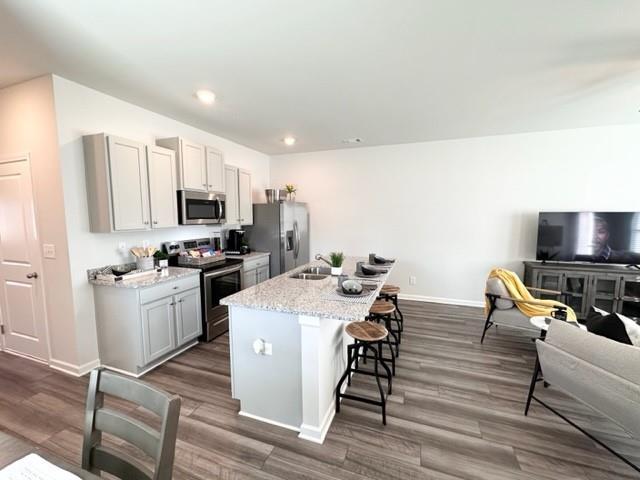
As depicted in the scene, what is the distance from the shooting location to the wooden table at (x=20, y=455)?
869 millimetres

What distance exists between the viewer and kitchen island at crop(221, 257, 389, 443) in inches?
75.0

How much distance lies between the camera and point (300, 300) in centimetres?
206

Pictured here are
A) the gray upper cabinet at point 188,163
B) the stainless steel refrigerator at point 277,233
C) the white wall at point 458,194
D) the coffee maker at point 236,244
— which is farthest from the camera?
the stainless steel refrigerator at point 277,233

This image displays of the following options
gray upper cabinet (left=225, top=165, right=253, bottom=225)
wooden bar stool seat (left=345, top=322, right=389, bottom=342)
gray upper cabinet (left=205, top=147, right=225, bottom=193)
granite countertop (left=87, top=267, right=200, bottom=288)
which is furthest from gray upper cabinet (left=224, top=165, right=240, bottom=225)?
wooden bar stool seat (left=345, top=322, right=389, bottom=342)

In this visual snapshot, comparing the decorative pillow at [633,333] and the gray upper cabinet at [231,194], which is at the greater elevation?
the gray upper cabinet at [231,194]

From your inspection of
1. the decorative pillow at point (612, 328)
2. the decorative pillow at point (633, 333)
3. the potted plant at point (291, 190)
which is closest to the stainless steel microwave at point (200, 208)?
the potted plant at point (291, 190)

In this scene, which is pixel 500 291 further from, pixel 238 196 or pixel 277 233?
pixel 238 196

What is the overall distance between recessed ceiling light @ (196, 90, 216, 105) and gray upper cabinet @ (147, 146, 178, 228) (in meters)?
0.71

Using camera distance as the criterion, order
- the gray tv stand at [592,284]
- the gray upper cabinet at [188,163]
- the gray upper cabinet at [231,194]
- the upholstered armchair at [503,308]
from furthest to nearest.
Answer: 1. the gray upper cabinet at [231,194]
2. the gray tv stand at [592,284]
3. the gray upper cabinet at [188,163]
4. the upholstered armchair at [503,308]

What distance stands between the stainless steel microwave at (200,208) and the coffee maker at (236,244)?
0.50 meters

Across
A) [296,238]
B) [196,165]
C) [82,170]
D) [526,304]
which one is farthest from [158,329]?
[526,304]

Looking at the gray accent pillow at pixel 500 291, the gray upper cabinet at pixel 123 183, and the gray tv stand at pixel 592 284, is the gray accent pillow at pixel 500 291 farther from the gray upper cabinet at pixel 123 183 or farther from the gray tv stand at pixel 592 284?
the gray upper cabinet at pixel 123 183

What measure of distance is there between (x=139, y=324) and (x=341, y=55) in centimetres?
288

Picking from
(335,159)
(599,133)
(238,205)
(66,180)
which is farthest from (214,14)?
(599,133)
